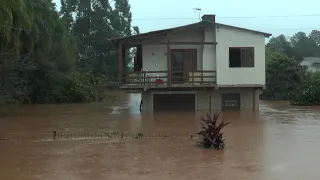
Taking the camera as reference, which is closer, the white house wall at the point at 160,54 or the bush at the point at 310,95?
the white house wall at the point at 160,54

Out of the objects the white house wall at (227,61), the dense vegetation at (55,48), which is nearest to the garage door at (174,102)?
the white house wall at (227,61)

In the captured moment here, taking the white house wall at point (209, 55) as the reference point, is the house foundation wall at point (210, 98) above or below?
below

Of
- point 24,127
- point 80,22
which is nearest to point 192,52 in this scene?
point 24,127

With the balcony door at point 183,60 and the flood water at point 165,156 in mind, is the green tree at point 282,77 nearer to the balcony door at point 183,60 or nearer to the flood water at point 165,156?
the balcony door at point 183,60

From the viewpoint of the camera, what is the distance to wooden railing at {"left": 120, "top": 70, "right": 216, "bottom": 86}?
1125 inches

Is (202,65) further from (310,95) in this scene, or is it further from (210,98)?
(310,95)

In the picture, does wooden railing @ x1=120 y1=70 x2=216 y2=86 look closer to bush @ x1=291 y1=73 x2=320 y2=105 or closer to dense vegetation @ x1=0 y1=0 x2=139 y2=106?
dense vegetation @ x1=0 y1=0 x2=139 y2=106

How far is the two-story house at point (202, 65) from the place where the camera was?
2889 centimetres

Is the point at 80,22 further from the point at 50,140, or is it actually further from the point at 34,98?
the point at 50,140

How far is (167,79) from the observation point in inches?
1134

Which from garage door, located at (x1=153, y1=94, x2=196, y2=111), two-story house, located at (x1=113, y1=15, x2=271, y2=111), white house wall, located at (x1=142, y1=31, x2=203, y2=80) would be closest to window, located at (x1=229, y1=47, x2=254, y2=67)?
two-story house, located at (x1=113, y1=15, x2=271, y2=111)

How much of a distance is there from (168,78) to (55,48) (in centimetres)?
1759

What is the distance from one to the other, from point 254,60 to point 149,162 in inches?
740

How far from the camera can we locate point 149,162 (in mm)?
12094
